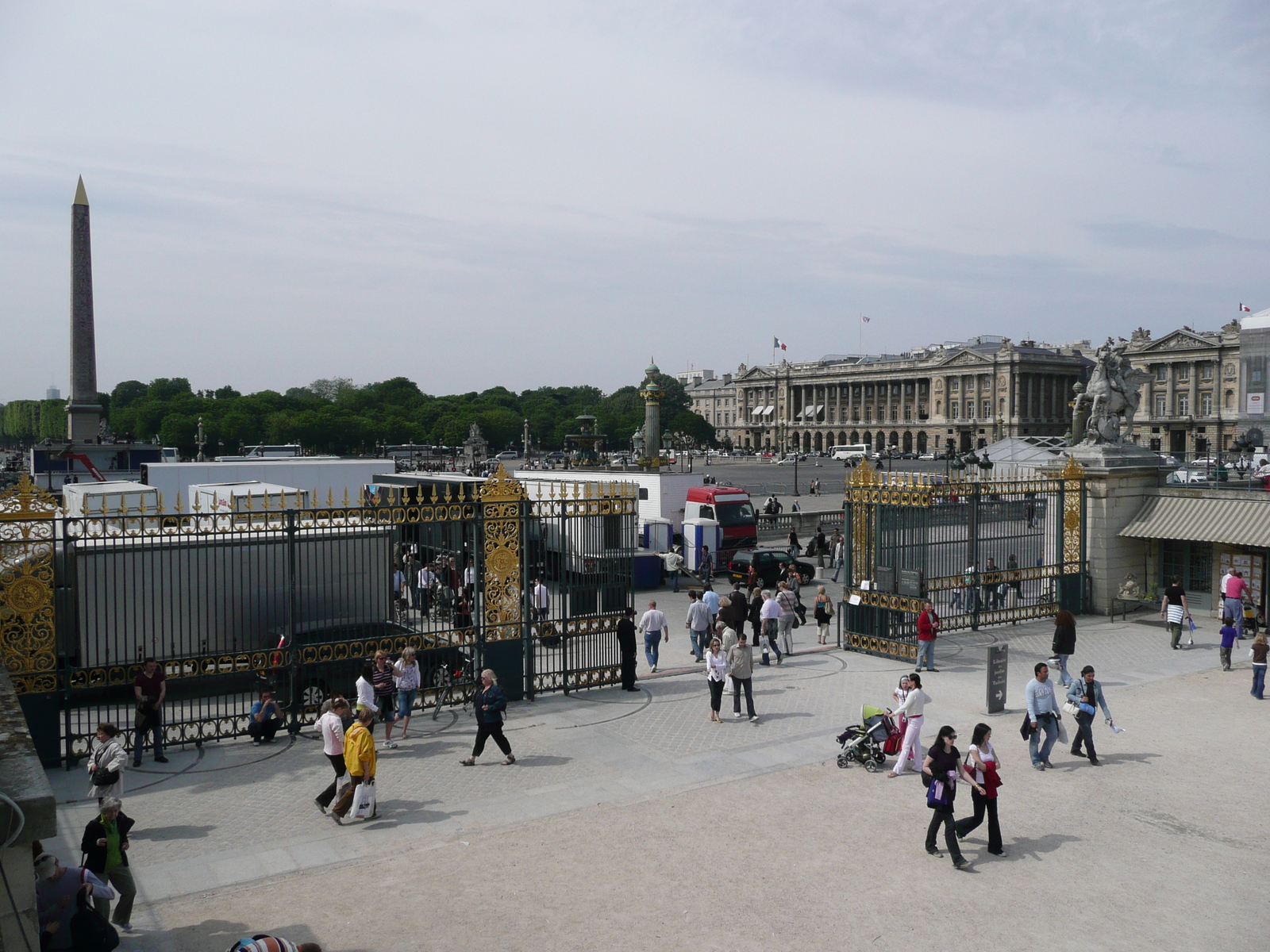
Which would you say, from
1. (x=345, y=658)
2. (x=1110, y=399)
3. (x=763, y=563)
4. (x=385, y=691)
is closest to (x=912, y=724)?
(x=385, y=691)

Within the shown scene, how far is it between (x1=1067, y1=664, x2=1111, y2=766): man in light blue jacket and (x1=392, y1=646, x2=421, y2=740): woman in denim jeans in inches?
334

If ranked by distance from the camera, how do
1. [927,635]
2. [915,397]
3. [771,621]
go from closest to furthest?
1. [927,635]
2. [771,621]
3. [915,397]

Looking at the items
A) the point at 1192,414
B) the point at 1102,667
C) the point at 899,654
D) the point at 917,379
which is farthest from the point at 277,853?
the point at 917,379

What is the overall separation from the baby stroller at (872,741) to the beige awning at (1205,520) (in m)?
12.2

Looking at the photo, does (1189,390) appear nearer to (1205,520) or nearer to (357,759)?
(1205,520)

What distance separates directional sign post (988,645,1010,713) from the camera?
1409 centimetres

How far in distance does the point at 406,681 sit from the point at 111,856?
528 cm

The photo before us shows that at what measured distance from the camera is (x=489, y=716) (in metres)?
11.5

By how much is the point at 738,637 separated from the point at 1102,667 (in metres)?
7.68

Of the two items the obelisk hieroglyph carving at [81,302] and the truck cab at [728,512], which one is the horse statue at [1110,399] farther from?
the obelisk hieroglyph carving at [81,302]

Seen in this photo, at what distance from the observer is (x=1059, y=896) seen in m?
8.31

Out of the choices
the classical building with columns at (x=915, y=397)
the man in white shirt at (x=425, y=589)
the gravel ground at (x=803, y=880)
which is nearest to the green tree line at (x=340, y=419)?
the classical building with columns at (x=915, y=397)

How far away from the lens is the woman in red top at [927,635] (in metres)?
16.8

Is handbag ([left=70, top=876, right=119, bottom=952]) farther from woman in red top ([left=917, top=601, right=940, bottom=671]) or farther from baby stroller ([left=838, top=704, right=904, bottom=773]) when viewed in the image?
woman in red top ([left=917, top=601, right=940, bottom=671])
